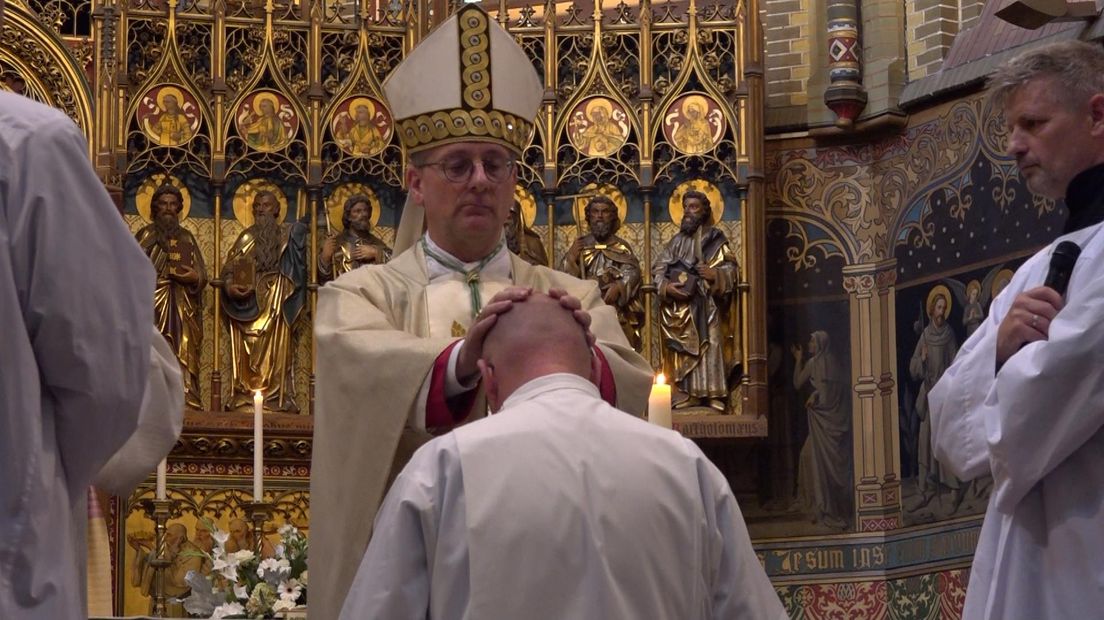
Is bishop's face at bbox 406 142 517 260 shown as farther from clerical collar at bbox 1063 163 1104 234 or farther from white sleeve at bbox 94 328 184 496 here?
clerical collar at bbox 1063 163 1104 234

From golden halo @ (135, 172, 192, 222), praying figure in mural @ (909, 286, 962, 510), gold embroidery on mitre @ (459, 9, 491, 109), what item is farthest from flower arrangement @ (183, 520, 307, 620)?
praying figure in mural @ (909, 286, 962, 510)

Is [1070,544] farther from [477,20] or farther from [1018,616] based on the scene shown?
[477,20]

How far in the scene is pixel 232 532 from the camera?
363 inches

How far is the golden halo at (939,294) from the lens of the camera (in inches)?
399

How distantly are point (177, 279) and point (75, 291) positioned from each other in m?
6.23

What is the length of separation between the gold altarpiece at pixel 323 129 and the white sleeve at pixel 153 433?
4915 mm

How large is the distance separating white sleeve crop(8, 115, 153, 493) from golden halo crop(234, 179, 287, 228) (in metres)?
6.39

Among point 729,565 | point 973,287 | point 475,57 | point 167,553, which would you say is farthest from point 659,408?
point 973,287

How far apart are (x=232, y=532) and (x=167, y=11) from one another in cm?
251

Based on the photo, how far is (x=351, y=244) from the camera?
9.45 m

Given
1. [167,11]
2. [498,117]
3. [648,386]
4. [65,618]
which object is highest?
[167,11]

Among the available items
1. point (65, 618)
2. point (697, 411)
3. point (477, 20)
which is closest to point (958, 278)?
point (697, 411)

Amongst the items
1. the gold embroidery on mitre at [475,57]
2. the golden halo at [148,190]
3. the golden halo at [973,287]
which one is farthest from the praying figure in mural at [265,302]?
the gold embroidery on mitre at [475,57]

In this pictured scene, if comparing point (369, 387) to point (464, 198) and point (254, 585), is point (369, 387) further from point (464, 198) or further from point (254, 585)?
point (254, 585)
